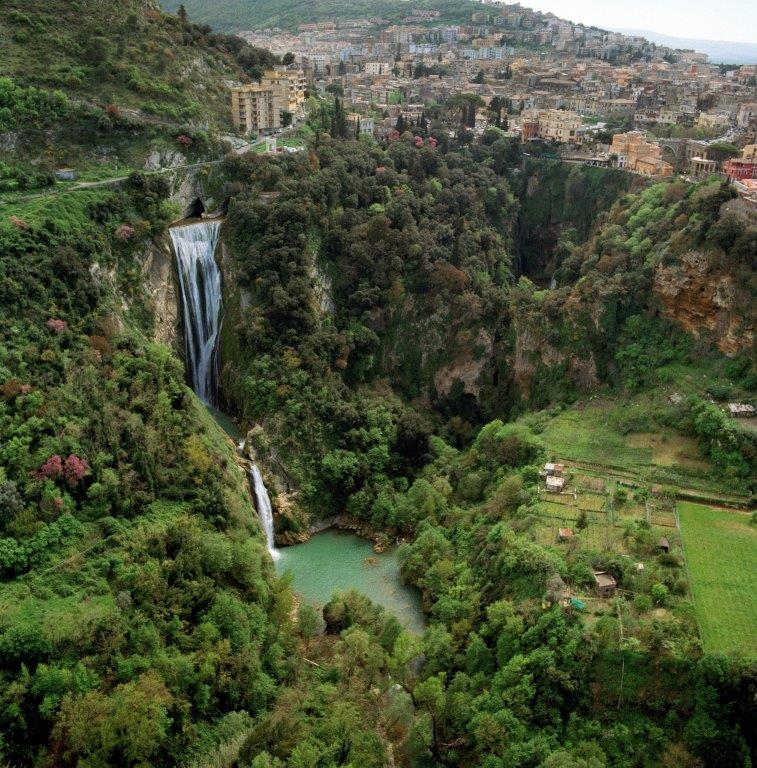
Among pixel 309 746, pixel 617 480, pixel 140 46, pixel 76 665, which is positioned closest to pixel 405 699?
pixel 309 746

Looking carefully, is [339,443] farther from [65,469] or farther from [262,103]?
[262,103]

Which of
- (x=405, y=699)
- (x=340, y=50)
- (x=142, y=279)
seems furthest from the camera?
(x=340, y=50)

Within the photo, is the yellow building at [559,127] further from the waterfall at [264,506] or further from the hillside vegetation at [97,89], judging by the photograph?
the waterfall at [264,506]

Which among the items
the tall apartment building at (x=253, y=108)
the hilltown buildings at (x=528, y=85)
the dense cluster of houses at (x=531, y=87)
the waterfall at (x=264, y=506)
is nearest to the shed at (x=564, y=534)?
the waterfall at (x=264, y=506)

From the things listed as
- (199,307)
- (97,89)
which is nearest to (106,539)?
(199,307)

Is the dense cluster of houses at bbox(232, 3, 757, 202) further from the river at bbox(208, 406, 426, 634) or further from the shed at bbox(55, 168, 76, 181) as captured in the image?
the river at bbox(208, 406, 426, 634)

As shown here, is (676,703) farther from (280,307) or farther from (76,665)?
(280,307)
